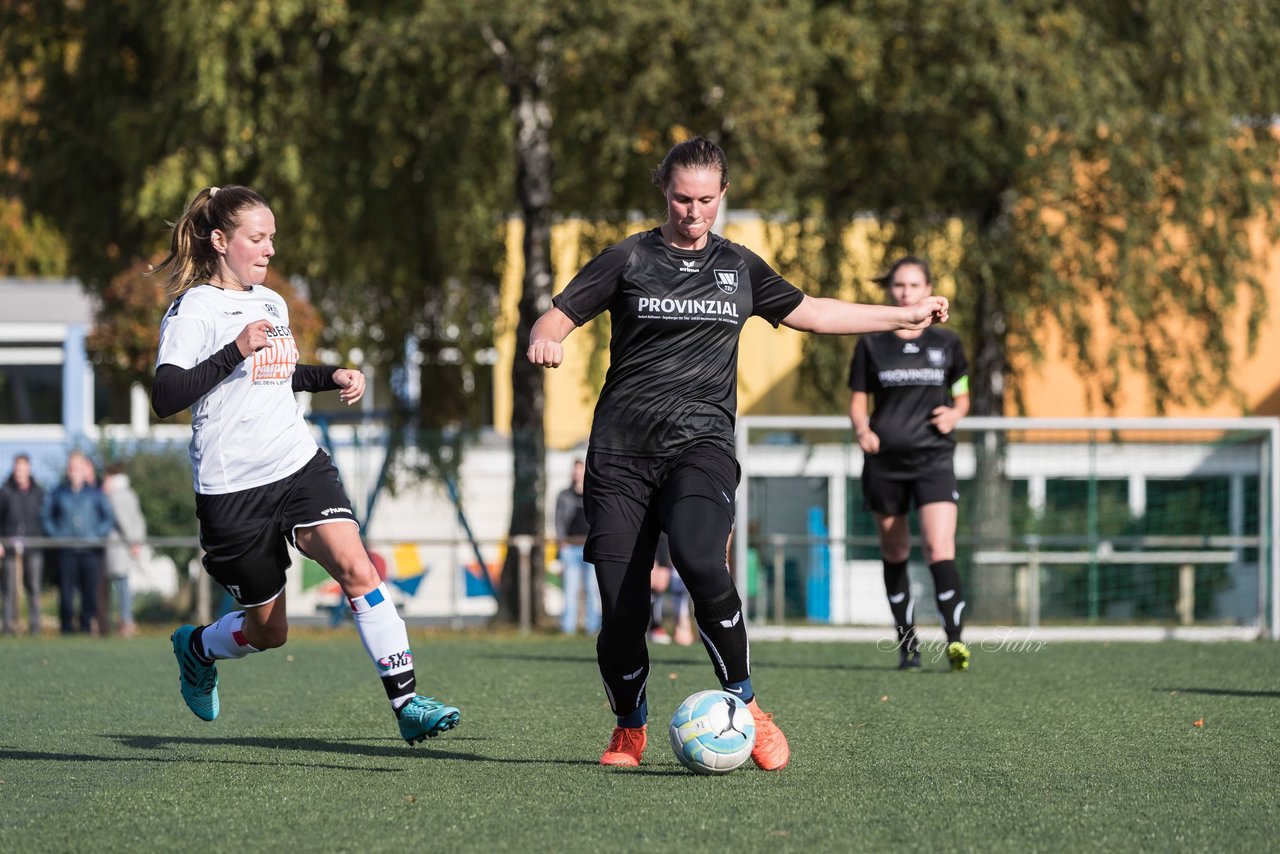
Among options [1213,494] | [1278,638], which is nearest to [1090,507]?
[1213,494]

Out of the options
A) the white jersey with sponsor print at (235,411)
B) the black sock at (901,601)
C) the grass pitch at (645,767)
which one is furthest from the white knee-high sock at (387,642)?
the black sock at (901,601)

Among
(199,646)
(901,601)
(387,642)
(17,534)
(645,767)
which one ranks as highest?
(387,642)

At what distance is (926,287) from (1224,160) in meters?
10.2

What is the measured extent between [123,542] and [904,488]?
34.1 ft

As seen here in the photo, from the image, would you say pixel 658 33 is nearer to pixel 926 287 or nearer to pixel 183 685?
pixel 926 287

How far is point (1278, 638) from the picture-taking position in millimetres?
14117

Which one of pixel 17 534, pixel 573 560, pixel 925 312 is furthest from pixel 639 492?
pixel 17 534

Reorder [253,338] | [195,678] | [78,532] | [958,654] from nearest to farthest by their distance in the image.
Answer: [253,338] < [195,678] < [958,654] < [78,532]

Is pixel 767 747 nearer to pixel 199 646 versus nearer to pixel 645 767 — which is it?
pixel 645 767

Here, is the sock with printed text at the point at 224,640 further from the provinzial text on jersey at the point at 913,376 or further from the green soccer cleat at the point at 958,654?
the provinzial text on jersey at the point at 913,376

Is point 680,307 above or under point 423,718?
above

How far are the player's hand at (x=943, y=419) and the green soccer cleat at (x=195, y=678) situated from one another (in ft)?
15.2

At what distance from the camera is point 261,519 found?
20.0 feet

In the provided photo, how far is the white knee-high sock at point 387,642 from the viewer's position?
19.6 ft
